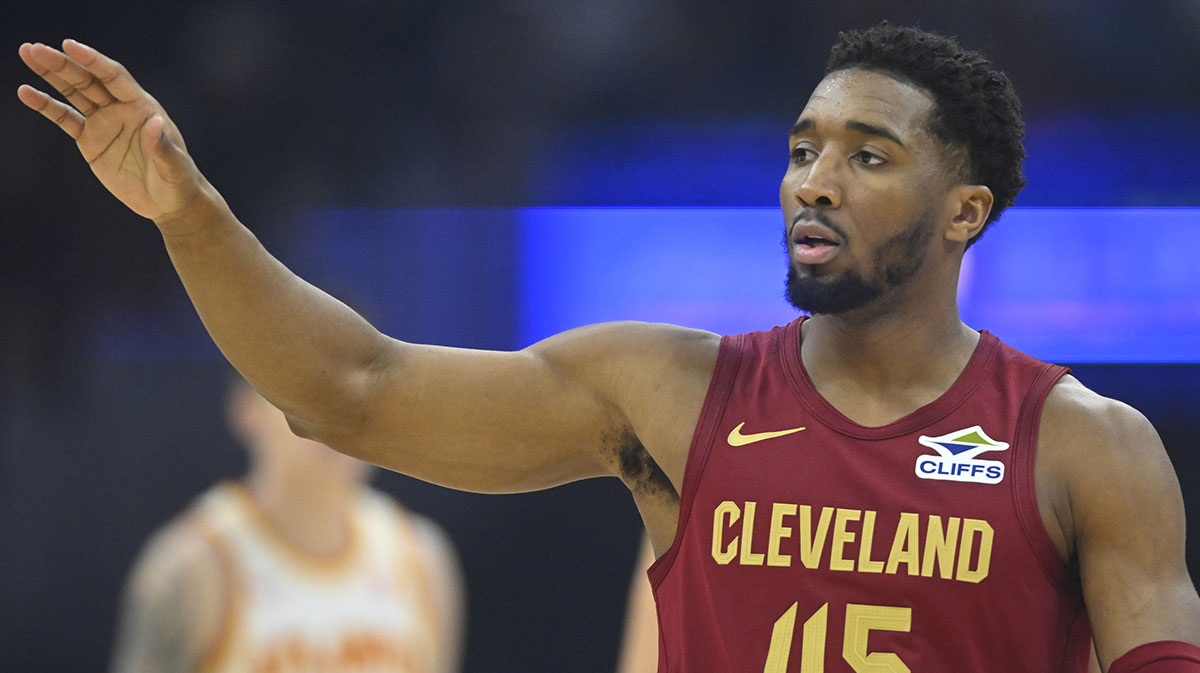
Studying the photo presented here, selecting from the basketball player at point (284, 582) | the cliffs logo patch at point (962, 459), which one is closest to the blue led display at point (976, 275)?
the basketball player at point (284, 582)

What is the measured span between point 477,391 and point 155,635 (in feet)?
7.42

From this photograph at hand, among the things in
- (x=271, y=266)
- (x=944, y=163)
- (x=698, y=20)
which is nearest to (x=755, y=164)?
(x=698, y=20)

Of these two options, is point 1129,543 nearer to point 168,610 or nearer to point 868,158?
point 868,158

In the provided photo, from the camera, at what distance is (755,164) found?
3.91 meters

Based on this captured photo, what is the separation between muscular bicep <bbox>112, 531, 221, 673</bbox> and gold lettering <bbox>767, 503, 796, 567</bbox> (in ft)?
7.79

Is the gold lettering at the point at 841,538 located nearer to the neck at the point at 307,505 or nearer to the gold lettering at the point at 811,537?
the gold lettering at the point at 811,537

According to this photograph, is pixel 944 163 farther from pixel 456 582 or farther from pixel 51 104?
pixel 456 582

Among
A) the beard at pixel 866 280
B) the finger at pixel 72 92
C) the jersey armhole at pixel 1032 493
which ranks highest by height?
the beard at pixel 866 280

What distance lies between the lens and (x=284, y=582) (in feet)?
12.7

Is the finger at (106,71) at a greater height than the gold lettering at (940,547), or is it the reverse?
the finger at (106,71)

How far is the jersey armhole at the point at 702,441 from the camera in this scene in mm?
1968

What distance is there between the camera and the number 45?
6.07ft

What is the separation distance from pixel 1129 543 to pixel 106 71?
158cm

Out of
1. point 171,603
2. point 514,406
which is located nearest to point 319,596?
point 171,603
